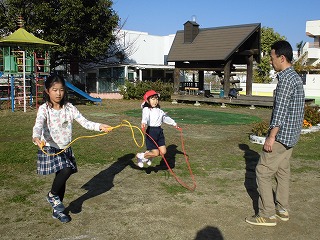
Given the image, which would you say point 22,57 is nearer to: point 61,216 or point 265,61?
point 61,216

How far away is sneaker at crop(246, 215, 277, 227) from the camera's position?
13.6ft

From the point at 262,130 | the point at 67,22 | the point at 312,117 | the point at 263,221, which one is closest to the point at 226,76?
the point at 312,117

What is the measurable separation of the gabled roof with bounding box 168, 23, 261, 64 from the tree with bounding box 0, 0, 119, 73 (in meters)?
5.22

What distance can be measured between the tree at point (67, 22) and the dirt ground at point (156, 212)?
17.8 m

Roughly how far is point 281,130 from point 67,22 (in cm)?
2041

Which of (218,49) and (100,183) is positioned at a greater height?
(218,49)

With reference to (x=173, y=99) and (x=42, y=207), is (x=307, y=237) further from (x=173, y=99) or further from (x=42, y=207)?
(x=173, y=99)

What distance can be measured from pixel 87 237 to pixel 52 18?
20.3 meters

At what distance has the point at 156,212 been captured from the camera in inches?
180

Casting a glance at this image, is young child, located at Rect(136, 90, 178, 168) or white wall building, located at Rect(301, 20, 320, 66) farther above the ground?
white wall building, located at Rect(301, 20, 320, 66)

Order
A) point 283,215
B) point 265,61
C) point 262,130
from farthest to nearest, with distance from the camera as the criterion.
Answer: point 265,61
point 262,130
point 283,215

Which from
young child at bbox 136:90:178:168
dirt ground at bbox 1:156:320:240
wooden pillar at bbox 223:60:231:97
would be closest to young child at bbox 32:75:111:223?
dirt ground at bbox 1:156:320:240

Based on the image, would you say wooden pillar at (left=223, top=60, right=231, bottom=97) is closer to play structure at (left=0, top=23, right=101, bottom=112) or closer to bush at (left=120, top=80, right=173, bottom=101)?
bush at (left=120, top=80, right=173, bottom=101)

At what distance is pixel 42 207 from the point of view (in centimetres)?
469
